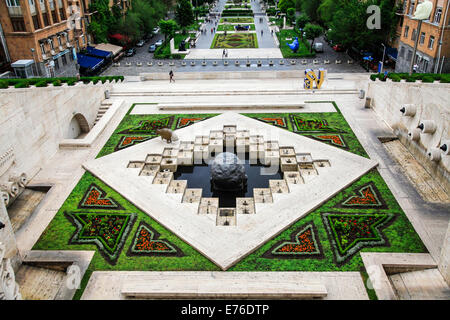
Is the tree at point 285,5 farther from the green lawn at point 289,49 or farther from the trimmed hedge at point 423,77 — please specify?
the trimmed hedge at point 423,77

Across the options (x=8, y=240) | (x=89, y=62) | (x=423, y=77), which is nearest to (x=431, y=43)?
(x=423, y=77)

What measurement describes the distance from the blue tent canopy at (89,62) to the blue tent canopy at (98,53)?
1.27 m

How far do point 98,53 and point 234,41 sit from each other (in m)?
23.4

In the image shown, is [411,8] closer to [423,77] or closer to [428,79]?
[423,77]

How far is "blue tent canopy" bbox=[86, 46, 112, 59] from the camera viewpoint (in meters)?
48.0

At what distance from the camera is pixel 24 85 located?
22875 mm

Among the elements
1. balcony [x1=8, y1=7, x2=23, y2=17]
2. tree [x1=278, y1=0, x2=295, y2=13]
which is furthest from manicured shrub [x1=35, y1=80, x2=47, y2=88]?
tree [x1=278, y1=0, x2=295, y2=13]

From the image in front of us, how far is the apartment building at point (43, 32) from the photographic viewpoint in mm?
37366

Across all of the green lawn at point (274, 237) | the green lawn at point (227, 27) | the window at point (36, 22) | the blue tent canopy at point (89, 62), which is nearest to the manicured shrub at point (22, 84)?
the green lawn at point (274, 237)

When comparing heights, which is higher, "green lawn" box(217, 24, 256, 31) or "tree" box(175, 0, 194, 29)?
"tree" box(175, 0, 194, 29)

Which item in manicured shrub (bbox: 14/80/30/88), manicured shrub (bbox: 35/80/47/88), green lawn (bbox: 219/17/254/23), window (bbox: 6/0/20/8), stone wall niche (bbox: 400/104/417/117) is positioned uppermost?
window (bbox: 6/0/20/8)

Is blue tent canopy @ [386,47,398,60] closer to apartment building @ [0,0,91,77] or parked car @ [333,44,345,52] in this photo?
parked car @ [333,44,345,52]

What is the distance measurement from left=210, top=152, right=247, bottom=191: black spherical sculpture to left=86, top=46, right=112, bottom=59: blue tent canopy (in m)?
35.2
